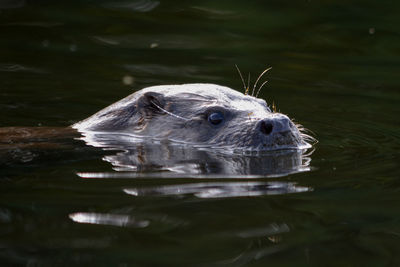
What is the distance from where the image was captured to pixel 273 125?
18.4ft

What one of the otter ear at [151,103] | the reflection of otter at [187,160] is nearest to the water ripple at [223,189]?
the reflection of otter at [187,160]

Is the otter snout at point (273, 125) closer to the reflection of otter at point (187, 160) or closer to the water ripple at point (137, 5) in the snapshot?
the reflection of otter at point (187, 160)

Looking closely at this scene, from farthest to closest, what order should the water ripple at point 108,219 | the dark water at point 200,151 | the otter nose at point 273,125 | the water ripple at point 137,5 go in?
the water ripple at point 137,5 < the otter nose at point 273,125 < the water ripple at point 108,219 < the dark water at point 200,151

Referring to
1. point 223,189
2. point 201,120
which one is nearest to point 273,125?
point 201,120

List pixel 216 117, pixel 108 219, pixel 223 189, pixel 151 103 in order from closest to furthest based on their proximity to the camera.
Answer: pixel 108 219, pixel 223 189, pixel 216 117, pixel 151 103

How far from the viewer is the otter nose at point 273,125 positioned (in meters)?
5.62

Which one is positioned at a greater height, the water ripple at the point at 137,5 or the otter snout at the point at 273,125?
the water ripple at the point at 137,5

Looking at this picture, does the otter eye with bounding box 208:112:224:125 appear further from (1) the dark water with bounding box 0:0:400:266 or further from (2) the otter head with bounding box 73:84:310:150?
(1) the dark water with bounding box 0:0:400:266

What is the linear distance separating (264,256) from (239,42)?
748 cm

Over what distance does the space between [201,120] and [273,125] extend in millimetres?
689

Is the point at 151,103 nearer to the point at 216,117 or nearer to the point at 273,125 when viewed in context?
the point at 216,117

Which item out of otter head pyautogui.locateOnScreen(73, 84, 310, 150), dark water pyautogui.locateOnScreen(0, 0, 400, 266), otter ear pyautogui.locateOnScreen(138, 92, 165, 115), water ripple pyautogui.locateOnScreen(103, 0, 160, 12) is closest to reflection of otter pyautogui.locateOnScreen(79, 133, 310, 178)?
dark water pyautogui.locateOnScreen(0, 0, 400, 266)

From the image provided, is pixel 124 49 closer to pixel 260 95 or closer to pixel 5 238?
pixel 260 95

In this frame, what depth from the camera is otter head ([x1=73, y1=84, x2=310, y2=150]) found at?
5.67 metres
